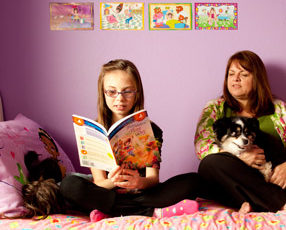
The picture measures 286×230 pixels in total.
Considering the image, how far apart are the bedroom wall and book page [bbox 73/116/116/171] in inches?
34.1

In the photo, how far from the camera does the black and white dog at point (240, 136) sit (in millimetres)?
1507

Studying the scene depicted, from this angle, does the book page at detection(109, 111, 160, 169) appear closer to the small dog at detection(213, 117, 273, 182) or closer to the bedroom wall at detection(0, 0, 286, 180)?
the small dog at detection(213, 117, 273, 182)

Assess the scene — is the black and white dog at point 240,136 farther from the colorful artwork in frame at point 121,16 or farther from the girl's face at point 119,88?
the colorful artwork in frame at point 121,16

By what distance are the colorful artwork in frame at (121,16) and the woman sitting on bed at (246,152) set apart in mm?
656

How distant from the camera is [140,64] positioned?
2.04 metres

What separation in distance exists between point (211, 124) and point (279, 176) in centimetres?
45

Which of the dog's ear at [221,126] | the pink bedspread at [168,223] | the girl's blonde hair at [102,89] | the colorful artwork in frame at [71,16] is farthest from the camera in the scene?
the colorful artwork in frame at [71,16]

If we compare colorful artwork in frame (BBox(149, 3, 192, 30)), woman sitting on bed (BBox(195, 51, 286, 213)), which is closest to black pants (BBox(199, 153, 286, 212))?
woman sitting on bed (BBox(195, 51, 286, 213))

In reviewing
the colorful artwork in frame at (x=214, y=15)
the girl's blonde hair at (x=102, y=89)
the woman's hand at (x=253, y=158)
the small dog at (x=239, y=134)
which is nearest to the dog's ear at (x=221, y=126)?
the small dog at (x=239, y=134)

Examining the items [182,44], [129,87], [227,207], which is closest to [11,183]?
[129,87]

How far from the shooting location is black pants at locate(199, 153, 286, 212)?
1.38 metres

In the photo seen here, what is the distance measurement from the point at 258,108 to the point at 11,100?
4.99ft

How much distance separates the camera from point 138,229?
43.3 inches

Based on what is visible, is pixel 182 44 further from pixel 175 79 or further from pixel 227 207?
pixel 227 207
